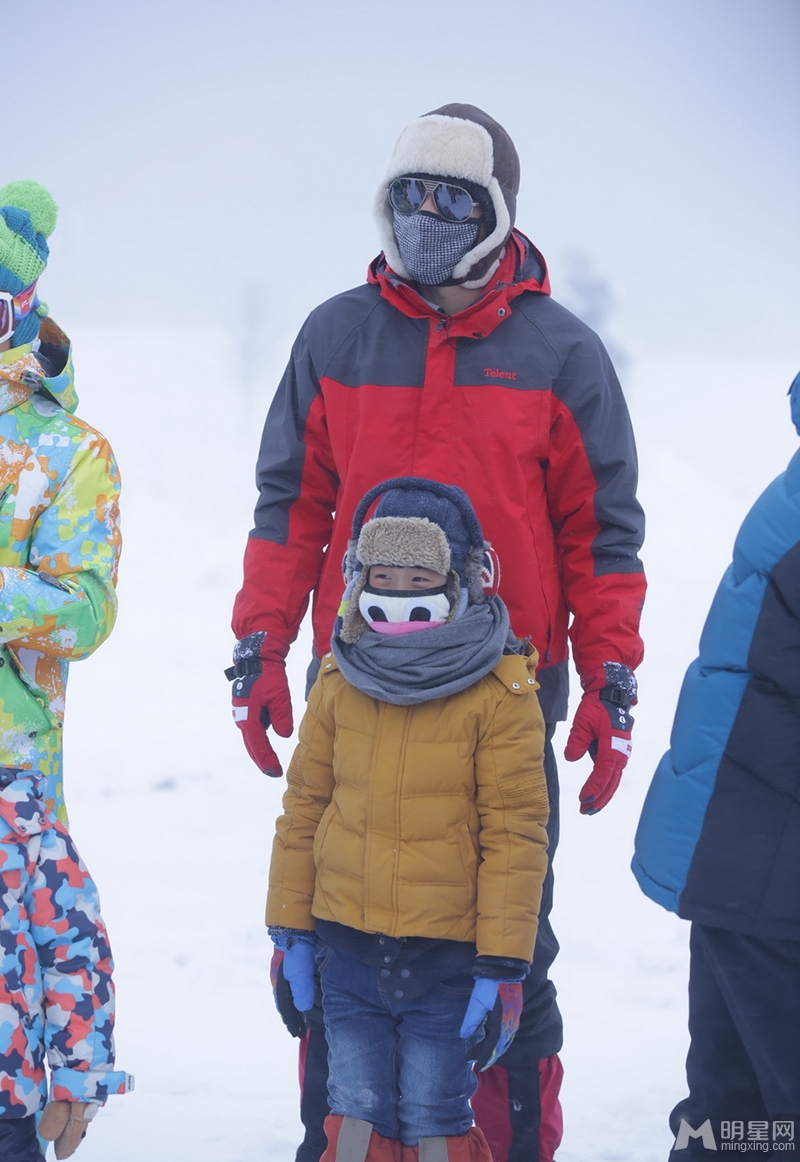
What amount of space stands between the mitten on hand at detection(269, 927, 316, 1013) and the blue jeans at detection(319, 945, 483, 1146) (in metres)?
0.08

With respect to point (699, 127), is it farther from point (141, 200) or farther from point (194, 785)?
point (194, 785)

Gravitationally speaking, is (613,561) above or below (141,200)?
below

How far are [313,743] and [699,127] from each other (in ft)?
8.97

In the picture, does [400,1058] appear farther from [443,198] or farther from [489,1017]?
[443,198]

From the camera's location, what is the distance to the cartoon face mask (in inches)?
77.5

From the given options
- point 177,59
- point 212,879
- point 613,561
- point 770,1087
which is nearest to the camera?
point 770,1087

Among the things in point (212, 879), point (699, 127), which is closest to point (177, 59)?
point (699, 127)

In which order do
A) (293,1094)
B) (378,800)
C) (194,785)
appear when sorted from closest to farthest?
(378,800)
(293,1094)
(194,785)

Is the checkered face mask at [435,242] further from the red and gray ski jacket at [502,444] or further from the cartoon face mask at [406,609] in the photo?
the cartoon face mask at [406,609]

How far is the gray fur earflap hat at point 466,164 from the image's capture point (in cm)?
220

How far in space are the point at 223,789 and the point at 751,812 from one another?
2272mm

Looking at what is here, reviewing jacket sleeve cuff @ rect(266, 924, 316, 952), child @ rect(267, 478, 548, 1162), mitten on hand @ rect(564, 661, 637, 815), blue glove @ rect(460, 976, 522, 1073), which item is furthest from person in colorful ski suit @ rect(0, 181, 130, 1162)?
mitten on hand @ rect(564, 661, 637, 815)

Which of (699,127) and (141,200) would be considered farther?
(141,200)

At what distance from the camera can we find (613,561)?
2.26m
